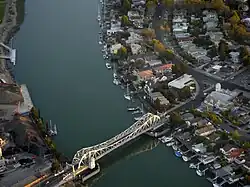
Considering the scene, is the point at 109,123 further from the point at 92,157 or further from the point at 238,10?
the point at 238,10

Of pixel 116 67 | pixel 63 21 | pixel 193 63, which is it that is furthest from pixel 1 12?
pixel 193 63

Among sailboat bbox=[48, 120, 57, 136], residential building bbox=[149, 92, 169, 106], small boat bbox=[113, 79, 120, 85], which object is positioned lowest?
sailboat bbox=[48, 120, 57, 136]

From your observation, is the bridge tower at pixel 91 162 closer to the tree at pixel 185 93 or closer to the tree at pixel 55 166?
the tree at pixel 55 166

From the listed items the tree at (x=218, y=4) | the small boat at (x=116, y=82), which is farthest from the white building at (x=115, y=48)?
the tree at (x=218, y=4)

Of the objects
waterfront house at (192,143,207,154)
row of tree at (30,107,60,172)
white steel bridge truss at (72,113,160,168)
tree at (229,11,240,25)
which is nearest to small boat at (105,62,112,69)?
row of tree at (30,107,60,172)

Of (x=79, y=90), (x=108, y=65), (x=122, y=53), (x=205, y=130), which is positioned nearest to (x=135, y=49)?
(x=122, y=53)

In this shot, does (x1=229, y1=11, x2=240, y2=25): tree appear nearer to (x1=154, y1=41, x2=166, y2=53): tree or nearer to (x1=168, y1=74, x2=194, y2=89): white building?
(x1=154, y1=41, x2=166, y2=53): tree
